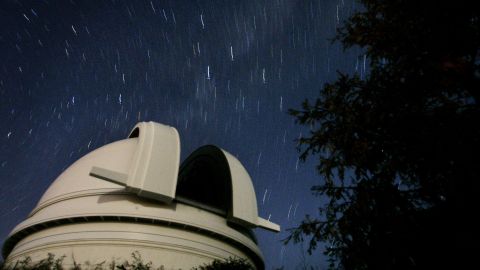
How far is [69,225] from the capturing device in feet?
37.1

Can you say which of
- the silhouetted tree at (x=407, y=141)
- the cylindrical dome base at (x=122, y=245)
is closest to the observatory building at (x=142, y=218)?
the cylindrical dome base at (x=122, y=245)

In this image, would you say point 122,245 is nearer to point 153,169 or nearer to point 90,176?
point 153,169

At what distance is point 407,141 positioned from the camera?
558 cm

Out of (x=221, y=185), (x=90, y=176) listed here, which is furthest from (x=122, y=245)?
(x=221, y=185)

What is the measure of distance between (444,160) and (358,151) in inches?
53.2

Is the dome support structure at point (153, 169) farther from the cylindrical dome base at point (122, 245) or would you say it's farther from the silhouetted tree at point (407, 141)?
the silhouetted tree at point (407, 141)

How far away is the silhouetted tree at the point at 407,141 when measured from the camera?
482 cm

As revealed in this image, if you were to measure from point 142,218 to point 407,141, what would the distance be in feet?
27.9

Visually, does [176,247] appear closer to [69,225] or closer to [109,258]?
[109,258]

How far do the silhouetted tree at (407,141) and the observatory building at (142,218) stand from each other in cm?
612

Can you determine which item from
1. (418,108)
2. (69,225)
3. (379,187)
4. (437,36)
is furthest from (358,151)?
(69,225)

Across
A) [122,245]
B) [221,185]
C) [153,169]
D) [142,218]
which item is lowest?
[122,245]

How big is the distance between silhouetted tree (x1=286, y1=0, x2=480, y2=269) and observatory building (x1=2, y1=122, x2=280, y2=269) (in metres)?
6.12

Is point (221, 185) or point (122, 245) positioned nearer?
point (122, 245)
